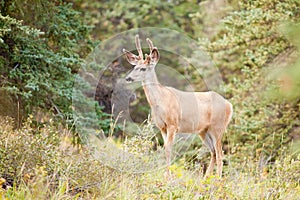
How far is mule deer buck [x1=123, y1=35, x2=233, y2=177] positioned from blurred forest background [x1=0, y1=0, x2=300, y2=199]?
0.49 m

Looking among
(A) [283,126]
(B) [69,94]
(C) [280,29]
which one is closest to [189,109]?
(B) [69,94]

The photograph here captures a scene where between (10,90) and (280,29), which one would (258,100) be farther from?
(10,90)

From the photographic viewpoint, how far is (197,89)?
14602mm

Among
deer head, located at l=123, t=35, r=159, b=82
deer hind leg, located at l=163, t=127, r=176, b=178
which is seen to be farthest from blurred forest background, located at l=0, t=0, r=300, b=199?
deer head, located at l=123, t=35, r=159, b=82

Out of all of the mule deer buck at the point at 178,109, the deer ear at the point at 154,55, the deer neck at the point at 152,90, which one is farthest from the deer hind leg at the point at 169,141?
the deer ear at the point at 154,55

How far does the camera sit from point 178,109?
24.8ft

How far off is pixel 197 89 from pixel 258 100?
407cm

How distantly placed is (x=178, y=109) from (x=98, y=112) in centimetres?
153

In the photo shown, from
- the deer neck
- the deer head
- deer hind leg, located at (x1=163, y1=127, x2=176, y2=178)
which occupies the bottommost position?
deer hind leg, located at (x1=163, y1=127, x2=176, y2=178)

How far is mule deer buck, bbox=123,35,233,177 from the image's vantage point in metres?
7.16

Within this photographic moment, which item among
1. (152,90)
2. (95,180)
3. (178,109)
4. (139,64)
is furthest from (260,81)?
(95,180)

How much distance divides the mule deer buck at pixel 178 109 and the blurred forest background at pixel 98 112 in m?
0.49

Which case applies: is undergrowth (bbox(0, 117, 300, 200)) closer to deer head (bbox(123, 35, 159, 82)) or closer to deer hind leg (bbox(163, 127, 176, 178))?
deer hind leg (bbox(163, 127, 176, 178))

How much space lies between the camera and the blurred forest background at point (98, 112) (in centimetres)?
554
